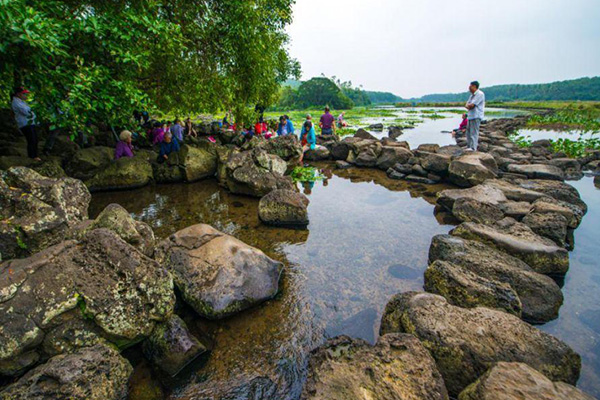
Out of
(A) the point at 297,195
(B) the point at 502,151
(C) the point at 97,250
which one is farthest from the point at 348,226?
(B) the point at 502,151

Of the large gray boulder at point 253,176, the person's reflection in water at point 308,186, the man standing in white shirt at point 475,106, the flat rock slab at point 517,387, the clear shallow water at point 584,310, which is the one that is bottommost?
the clear shallow water at point 584,310

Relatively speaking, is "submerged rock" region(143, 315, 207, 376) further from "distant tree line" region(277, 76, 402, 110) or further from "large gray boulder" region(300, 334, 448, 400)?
"distant tree line" region(277, 76, 402, 110)

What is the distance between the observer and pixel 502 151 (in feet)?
47.2

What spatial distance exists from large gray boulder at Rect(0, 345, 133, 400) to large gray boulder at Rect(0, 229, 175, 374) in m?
0.33

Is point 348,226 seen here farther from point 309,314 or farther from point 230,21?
point 230,21

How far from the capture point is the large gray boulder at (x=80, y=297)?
3170 mm

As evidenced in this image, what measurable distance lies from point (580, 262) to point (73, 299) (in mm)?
8995

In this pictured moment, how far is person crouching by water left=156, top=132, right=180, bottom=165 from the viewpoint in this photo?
38.8ft

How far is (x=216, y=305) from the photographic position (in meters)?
4.49

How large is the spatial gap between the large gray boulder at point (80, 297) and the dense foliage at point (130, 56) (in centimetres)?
415

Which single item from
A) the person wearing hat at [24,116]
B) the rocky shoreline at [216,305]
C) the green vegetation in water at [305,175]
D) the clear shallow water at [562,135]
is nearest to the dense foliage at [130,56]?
the person wearing hat at [24,116]

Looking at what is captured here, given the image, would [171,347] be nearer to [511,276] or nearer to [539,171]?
[511,276]

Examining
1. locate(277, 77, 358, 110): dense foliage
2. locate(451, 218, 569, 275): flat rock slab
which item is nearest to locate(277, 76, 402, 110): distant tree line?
locate(277, 77, 358, 110): dense foliage

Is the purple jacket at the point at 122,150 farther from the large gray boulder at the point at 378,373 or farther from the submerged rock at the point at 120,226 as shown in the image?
the large gray boulder at the point at 378,373
